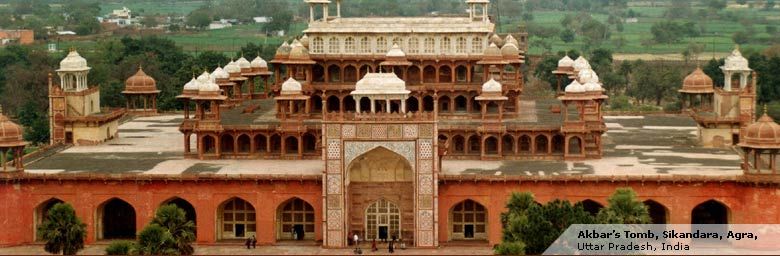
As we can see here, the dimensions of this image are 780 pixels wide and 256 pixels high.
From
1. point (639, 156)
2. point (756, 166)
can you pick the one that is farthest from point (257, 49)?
point (756, 166)

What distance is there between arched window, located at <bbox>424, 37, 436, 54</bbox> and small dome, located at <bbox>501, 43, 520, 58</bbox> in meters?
2.21

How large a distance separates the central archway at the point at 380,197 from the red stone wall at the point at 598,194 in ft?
3.28

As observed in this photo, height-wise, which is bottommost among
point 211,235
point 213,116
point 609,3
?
point 211,235

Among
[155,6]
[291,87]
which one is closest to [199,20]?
[155,6]

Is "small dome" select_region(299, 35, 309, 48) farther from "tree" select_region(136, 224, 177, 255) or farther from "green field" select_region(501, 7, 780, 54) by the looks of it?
"green field" select_region(501, 7, 780, 54)

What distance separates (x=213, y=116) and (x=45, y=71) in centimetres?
3176

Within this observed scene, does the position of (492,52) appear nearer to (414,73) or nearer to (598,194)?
(414,73)

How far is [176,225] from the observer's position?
39125 millimetres

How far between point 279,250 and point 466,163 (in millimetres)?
6777

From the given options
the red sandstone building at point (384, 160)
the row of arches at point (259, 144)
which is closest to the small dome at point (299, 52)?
the red sandstone building at point (384, 160)

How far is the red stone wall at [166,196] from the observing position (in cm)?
4400

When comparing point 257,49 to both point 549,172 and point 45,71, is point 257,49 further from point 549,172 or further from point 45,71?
point 549,172

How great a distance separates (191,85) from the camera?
4991 cm

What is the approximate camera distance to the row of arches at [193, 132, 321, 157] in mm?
47812
